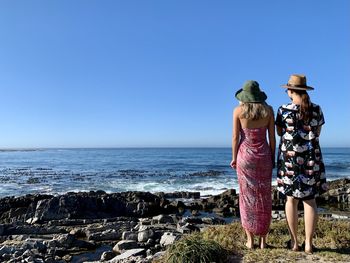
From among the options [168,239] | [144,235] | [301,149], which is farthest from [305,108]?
[144,235]

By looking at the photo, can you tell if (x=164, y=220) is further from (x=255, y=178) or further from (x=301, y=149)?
(x=301, y=149)

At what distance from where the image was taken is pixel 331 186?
22172mm

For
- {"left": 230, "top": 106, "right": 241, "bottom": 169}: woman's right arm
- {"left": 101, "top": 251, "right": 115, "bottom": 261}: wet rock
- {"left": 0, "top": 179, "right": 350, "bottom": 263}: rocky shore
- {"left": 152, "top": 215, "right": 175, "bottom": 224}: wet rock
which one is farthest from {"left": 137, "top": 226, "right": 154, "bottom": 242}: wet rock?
{"left": 230, "top": 106, "right": 241, "bottom": 169}: woman's right arm

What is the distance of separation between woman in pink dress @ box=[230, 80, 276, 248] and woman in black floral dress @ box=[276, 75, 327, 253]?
0.21 m

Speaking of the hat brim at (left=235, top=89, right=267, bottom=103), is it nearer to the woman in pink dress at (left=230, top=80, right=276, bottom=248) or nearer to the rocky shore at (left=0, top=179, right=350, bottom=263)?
the woman in pink dress at (left=230, top=80, right=276, bottom=248)

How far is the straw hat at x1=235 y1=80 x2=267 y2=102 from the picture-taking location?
5066 mm

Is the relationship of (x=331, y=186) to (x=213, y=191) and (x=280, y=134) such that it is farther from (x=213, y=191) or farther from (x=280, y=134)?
(x=280, y=134)

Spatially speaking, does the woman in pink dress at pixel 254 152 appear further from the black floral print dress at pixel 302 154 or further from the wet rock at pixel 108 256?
the wet rock at pixel 108 256

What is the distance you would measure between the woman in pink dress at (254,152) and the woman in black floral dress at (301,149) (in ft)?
0.68

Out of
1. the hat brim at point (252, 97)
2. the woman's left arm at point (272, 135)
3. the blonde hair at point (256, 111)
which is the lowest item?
the woman's left arm at point (272, 135)

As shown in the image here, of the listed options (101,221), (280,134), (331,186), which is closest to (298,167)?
(280,134)

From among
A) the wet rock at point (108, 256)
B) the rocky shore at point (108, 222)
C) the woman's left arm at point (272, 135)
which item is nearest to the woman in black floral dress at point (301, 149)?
the woman's left arm at point (272, 135)

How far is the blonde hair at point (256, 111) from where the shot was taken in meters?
5.03

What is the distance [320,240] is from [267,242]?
992 mm
